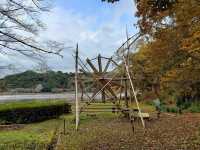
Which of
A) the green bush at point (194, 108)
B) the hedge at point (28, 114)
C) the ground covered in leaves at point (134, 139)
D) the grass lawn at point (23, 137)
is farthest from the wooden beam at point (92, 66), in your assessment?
the ground covered in leaves at point (134, 139)

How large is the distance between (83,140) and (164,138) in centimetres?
302

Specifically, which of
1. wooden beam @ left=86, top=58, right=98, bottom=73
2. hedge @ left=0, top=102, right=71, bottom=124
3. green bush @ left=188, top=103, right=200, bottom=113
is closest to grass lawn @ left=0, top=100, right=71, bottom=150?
hedge @ left=0, top=102, right=71, bottom=124

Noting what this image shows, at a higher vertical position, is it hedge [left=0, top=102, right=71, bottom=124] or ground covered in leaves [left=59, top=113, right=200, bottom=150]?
hedge [left=0, top=102, right=71, bottom=124]

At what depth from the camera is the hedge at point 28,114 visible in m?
30.6

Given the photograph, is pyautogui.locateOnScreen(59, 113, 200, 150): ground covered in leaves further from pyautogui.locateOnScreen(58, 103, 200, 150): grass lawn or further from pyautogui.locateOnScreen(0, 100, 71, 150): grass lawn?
pyautogui.locateOnScreen(0, 100, 71, 150): grass lawn

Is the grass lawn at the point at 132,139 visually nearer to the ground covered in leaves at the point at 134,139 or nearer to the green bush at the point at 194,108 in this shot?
the ground covered in leaves at the point at 134,139

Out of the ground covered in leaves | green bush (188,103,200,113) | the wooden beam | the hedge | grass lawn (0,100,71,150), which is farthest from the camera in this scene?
green bush (188,103,200,113)

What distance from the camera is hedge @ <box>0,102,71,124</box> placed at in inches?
1206

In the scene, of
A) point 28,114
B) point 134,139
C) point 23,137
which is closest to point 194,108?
point 28,114

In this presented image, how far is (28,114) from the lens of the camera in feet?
103

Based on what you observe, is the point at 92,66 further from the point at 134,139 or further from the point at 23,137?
the point at 134,139

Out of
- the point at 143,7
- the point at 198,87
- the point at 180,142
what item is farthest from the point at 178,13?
the point at 198,87

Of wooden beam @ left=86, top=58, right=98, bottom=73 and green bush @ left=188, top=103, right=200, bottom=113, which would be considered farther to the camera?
green bush @ left=188, top=103, right=200, bottom=113

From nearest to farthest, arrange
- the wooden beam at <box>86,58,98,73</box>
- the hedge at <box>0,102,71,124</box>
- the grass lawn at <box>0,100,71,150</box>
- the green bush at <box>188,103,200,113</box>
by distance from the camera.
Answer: the grass lawn at <box>0,100,71,150</box>
the hedge at <box>0,102,71,124</box>
the wooden beam at <box>86,58,98,73</box>
the green bush at <box>188,103,200,113</box>
